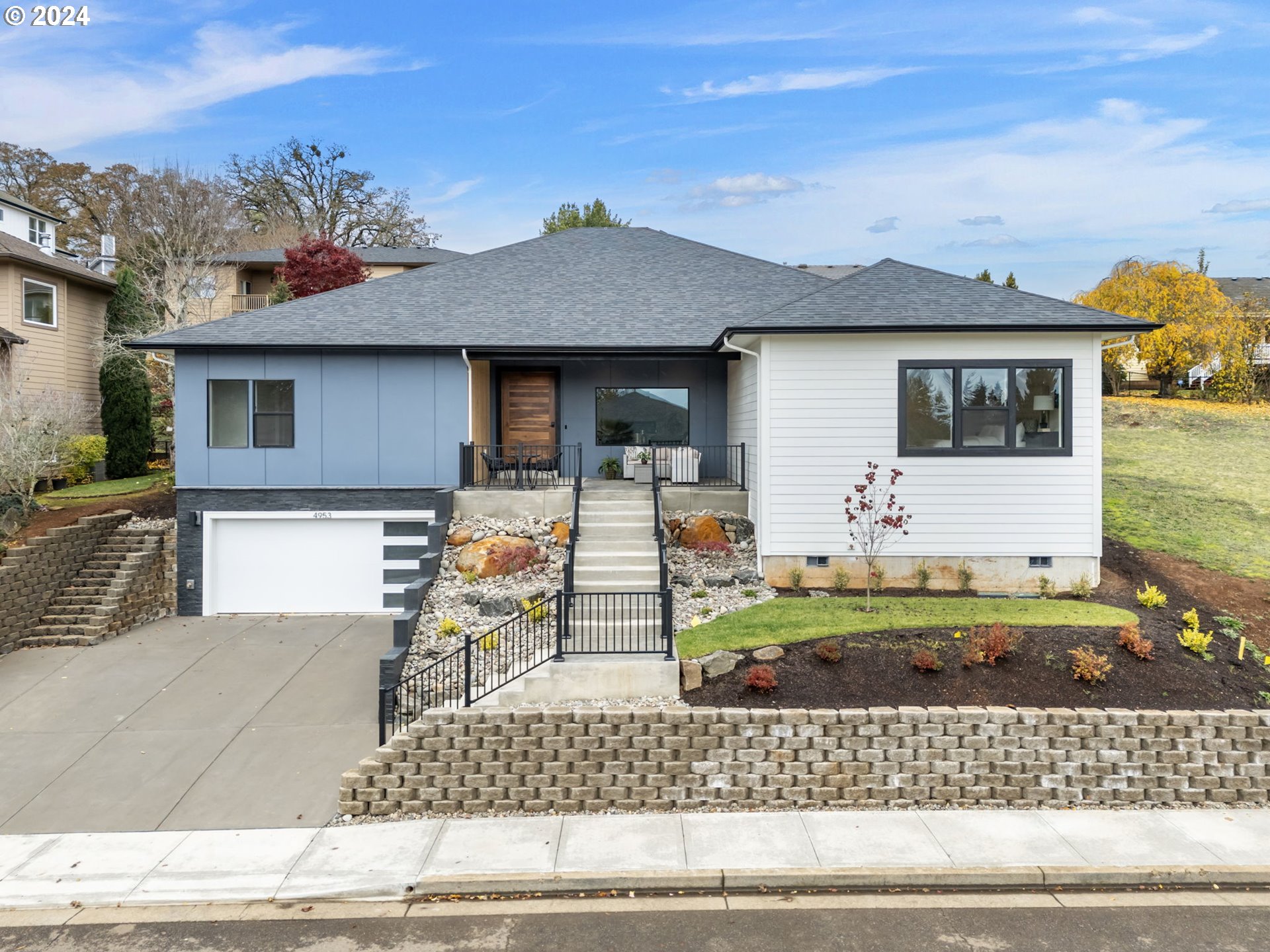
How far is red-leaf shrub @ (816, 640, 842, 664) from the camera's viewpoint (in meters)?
8.43

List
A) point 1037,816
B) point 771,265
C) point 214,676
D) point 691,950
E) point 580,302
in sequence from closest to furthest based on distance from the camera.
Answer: point 691,950, point 1037,816, point 214,676, point 580,302, point 771,265

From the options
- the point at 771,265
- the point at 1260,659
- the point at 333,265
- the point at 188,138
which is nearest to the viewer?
the point at 1260,659

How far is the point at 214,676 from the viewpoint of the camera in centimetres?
1096

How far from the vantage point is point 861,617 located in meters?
9.70

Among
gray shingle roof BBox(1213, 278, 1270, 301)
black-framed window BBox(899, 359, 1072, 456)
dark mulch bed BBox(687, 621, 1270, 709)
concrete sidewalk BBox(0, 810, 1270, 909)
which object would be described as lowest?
concrete sidewalk BBox(0, 810, 1270, 909)

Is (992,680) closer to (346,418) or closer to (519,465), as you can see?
(519,465)

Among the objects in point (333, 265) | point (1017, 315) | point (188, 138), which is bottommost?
point (1017, 315)

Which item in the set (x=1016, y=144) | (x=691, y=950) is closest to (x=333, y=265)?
(x=1016, y=144)

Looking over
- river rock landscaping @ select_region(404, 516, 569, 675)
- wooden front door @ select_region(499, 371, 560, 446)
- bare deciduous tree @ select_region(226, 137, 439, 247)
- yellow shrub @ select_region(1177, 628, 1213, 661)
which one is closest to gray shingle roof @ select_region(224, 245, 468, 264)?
bare deciduous tree @ select_region(226, 137, 439, 247)

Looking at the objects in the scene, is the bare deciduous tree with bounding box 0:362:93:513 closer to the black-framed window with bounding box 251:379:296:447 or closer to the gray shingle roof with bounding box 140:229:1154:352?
the gray shingle roof with bounding box 140:229:1154:352

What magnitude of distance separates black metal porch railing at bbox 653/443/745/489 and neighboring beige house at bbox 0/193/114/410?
55.7ft

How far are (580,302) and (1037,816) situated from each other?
12270 millimetres

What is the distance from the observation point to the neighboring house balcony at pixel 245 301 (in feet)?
95.6

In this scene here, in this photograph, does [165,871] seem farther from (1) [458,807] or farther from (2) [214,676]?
(2) [214,676]
